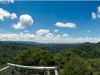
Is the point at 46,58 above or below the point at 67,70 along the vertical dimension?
above

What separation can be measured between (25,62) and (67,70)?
6.78 m

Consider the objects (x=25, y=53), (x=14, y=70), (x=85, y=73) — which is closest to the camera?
(x=14, y=70)

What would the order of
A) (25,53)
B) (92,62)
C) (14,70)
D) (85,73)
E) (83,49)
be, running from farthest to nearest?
1. (83,49)
2. (92,62)
3. (25,53)
4. (85,73)
5. (14,70)

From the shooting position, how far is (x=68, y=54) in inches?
1742

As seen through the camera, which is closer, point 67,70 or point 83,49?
point 67,70

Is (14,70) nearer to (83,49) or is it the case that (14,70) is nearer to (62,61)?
(62,61)

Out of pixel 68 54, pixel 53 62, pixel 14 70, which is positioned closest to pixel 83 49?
pixel 68 54

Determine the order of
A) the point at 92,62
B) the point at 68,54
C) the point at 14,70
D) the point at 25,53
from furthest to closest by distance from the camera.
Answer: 1. the point at 68,54
2. the point at 92,62
3. the point at 25,53
4. the point at 14,70

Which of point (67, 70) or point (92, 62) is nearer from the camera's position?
point (67, 70)

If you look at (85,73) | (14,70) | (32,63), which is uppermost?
(14,70)

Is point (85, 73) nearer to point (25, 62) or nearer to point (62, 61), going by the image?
point (25, 62)

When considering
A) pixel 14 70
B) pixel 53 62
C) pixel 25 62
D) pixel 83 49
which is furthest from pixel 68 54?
pixel 83 49

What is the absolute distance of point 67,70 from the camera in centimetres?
2262

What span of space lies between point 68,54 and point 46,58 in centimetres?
1993
